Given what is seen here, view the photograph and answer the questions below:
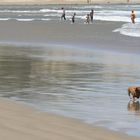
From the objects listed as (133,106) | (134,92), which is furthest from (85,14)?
(133,106)

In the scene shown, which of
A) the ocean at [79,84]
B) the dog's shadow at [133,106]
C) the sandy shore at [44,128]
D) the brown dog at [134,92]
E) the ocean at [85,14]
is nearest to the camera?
the sandy shore at [44,128]

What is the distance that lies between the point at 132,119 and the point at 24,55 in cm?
1192

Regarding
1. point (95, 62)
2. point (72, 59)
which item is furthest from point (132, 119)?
point (72, 59)

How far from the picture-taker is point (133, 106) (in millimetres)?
9352

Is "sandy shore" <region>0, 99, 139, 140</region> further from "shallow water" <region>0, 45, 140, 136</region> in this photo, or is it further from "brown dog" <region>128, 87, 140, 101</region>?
"brown dog" <region>128, 87, 140, 101</region>

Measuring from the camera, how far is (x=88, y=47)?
2348 centimetres

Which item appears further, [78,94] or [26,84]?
[26,84]

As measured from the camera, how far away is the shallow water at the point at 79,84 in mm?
8500

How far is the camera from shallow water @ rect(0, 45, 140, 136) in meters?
8.50

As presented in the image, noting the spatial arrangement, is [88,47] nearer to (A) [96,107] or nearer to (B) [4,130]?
(A) [96,107]

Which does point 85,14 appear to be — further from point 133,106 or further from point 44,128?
point 44,128

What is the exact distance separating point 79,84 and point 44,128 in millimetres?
5121

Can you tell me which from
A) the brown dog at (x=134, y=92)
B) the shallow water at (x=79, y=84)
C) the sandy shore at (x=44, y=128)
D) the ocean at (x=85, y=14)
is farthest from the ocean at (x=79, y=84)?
the ocean at (x=85, y=14)

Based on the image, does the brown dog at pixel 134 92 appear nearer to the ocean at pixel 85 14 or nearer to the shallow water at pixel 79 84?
the shallow water at pixel 79 84
